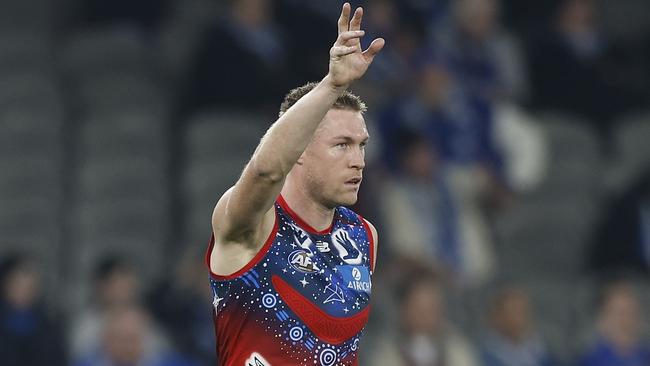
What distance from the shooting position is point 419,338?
34.7ft

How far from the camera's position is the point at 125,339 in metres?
10.0

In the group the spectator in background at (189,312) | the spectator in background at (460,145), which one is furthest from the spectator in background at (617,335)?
the spectator in background at (189,312)

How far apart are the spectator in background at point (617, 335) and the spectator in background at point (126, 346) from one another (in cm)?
296

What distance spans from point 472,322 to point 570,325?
3.23ft

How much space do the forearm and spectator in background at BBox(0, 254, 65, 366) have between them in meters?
5.33

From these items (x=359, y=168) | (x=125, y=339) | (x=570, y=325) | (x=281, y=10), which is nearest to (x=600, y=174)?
(x=570, y=325)

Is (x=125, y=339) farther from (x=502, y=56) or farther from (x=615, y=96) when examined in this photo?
(x=615, y=96)

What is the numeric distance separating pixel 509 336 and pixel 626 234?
162 centimetres

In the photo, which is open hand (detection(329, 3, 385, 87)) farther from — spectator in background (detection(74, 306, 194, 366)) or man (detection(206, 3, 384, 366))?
spectator in background (detection(74, 306, 194, 366))

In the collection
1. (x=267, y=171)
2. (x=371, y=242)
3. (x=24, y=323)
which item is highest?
(x=267, y=171)

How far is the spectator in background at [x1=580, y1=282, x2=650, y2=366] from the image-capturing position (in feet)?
37.1

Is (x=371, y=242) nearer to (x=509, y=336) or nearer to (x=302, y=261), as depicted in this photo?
(x=302, y=261)

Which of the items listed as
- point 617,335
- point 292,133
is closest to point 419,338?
point 617,335

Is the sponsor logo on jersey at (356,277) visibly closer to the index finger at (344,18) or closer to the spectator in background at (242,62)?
the index finger at (344,18)
